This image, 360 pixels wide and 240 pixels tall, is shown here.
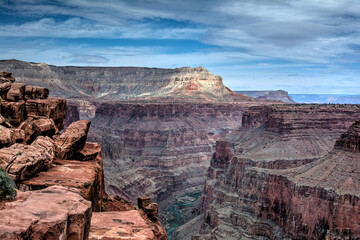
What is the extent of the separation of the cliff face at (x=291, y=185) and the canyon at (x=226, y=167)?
0.15m

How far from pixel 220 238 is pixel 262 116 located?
56.1 metres

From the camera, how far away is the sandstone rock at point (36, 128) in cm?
2098

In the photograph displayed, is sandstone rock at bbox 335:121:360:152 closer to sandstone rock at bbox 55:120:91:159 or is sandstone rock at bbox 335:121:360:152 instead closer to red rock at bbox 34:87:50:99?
sandstone rock at bbox 55:120:91:159

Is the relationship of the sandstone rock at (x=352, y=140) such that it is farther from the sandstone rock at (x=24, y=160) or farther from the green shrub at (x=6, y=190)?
the green shrub at (x=6, y=190)

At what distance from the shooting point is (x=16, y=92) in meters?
23.4

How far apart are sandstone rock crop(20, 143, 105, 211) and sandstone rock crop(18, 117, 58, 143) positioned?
22.2 inches

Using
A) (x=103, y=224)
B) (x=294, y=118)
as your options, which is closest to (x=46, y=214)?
(x=103, y=224)

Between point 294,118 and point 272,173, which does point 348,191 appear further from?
point 294,118

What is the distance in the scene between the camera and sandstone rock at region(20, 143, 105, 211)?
1712 centimetres

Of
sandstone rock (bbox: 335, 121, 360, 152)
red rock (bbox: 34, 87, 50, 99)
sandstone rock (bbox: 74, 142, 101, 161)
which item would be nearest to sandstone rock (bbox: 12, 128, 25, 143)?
sandstone rock (bbox: 74, 142, 101, 161)

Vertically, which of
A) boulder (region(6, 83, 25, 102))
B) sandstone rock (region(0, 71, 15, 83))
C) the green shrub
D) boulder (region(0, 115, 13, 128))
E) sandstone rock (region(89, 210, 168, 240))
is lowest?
sandstone rock (region(89, 210, 168, 240))

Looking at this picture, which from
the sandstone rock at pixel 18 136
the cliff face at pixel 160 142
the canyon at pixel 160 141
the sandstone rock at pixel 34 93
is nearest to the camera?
the sandstone rock at pixel 18 136

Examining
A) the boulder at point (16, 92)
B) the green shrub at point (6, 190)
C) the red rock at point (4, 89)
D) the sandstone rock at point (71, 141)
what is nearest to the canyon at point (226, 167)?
the sandstone rock at point (71, 141)

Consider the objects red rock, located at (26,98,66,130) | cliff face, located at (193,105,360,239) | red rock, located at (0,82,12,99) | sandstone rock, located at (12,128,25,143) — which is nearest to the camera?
sandstone rock, located at (12,128,25,143)
